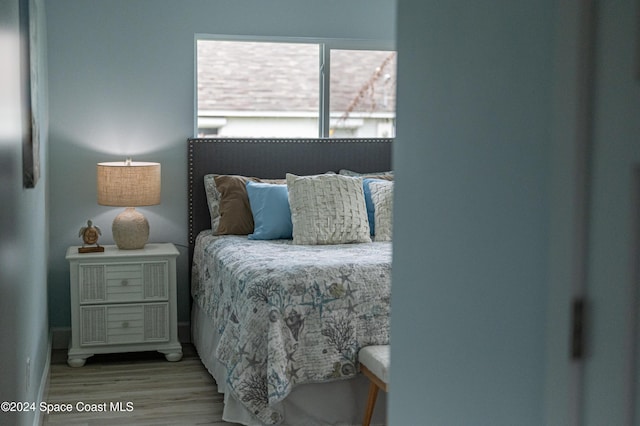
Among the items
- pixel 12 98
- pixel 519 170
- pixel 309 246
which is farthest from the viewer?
pixel 309 246

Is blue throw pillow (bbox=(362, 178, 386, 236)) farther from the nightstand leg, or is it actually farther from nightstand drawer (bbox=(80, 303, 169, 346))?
the nightstand leg

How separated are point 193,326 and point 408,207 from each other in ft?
12.0

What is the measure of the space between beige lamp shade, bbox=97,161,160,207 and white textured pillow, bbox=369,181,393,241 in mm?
1328

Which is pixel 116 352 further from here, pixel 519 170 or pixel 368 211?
pixel 519 170

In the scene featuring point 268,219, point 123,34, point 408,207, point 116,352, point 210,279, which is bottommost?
point 116,352

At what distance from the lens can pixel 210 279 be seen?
4430 mm

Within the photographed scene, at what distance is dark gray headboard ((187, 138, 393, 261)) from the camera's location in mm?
5102

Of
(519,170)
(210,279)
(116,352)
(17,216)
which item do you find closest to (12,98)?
(17,216)

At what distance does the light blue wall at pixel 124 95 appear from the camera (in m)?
4.91

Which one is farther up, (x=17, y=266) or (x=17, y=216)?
(x=17, y=216)

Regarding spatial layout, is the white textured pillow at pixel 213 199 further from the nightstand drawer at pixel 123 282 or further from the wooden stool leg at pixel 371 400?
the wooden stool leg at pixel 371 400

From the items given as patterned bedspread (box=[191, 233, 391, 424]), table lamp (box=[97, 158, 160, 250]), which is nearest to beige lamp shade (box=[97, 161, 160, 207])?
table lamp (box=[97, 158, 160, 250])

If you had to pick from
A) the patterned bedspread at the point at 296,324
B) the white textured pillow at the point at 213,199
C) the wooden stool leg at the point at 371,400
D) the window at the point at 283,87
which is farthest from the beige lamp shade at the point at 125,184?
the wooden stool leg at the point at 371,400

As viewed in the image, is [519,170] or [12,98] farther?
[12,98]
